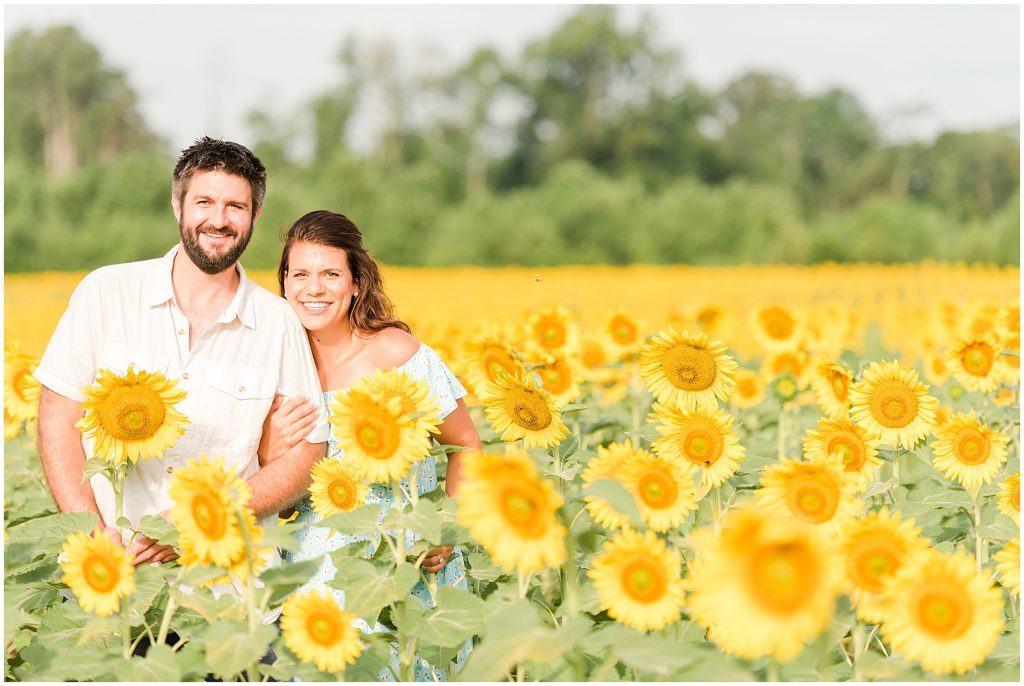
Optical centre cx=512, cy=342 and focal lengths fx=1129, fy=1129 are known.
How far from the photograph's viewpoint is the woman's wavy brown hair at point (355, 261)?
3377mm

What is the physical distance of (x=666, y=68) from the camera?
148 feet

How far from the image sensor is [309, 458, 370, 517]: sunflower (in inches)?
98.9

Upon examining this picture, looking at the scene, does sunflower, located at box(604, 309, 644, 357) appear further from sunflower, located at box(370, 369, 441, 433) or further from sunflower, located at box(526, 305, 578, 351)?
sunflower, located at box(370, 369, 441, 433)

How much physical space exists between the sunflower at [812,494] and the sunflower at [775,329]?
3.05m

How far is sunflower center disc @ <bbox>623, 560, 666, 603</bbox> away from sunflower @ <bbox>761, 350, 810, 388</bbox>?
113 inches

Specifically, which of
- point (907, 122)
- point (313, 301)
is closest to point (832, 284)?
point (313, 301)

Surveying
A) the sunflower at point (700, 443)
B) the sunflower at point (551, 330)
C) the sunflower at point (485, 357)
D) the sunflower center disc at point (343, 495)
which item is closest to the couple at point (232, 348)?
the sunflower at point (485, 357)

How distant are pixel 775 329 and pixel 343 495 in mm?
3193

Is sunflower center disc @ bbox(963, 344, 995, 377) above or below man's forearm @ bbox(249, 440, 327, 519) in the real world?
above

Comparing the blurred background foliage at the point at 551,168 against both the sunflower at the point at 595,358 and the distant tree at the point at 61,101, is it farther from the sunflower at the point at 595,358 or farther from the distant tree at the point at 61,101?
the sunflower at the point at 595,358

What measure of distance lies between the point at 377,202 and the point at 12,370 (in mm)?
30312

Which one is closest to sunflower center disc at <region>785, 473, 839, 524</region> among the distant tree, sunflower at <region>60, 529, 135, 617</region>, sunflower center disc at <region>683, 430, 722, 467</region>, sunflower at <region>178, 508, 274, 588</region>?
sunflower center disc at <region>683, 430, 722, 467</region>

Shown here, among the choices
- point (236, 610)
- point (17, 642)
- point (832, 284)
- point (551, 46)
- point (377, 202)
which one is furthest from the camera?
point (551, 46)

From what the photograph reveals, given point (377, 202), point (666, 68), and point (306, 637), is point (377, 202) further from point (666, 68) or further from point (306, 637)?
point (306, 637)
